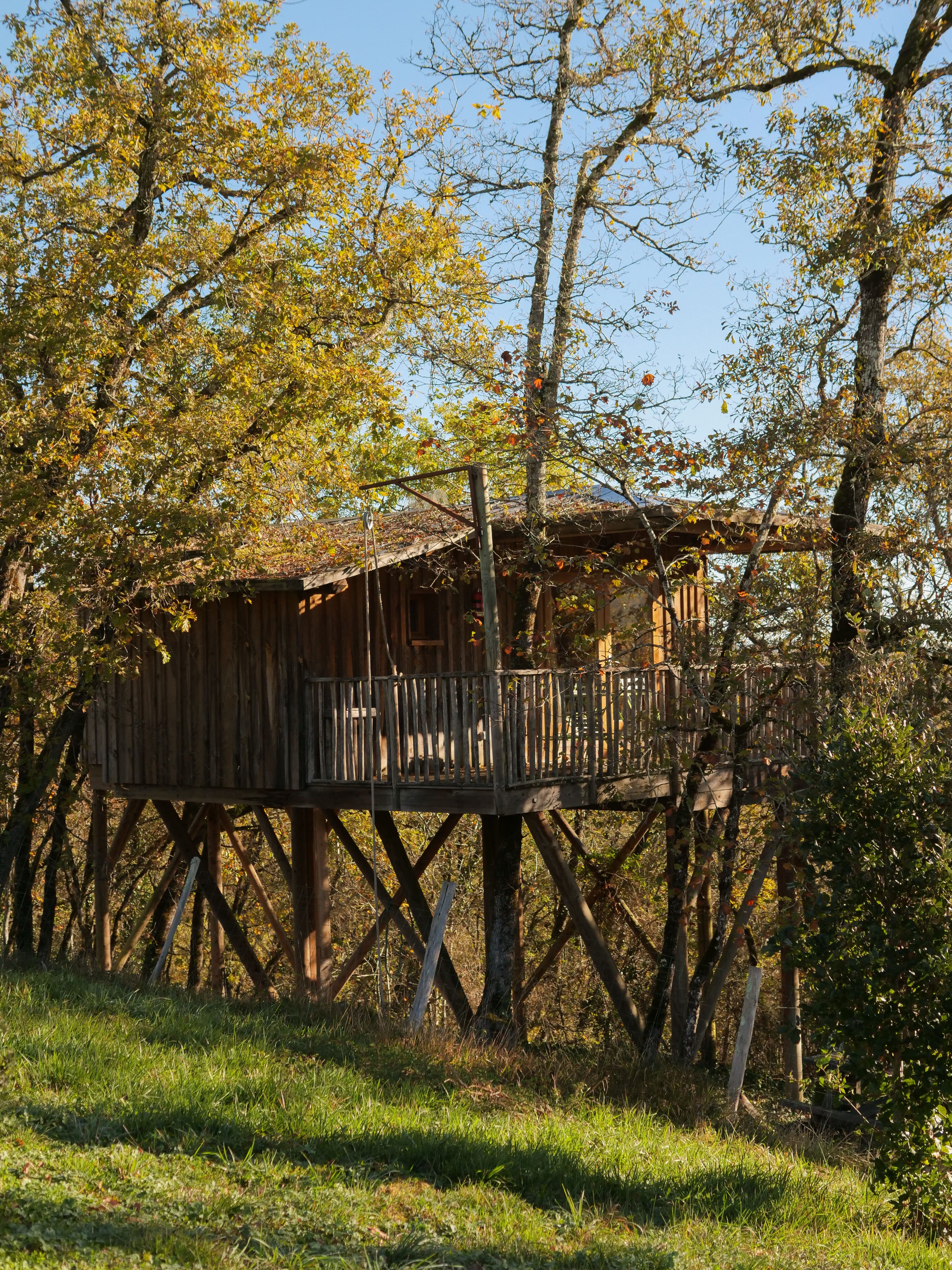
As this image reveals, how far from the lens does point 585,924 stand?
1284cm

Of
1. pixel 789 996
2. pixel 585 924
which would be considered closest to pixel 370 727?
pixel 585 924

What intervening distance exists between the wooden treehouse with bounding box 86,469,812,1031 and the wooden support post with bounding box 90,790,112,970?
2.2 inches

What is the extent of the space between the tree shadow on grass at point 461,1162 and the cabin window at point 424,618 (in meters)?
10.0

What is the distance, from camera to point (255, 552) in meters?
13.3

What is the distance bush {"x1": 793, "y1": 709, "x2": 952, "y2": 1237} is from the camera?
665 cm

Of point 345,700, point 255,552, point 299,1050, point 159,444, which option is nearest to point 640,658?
point 345,700

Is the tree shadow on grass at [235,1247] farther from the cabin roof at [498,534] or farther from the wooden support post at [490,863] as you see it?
the wooden support post at [490,863]

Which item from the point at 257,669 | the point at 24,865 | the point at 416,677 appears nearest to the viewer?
the point at 416,677

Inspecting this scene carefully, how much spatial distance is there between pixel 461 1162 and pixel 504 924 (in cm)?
716

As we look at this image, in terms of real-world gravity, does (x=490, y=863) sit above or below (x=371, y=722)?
below

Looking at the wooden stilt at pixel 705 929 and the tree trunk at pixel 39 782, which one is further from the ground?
the tree trunk at pixel 39 782

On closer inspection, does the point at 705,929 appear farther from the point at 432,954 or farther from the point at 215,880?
the point at 432,954

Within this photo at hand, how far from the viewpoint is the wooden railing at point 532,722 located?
38.2 ft

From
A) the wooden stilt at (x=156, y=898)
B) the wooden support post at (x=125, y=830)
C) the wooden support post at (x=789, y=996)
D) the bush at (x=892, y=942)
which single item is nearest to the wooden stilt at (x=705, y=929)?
the wooden support post at (x=789, y=996)
